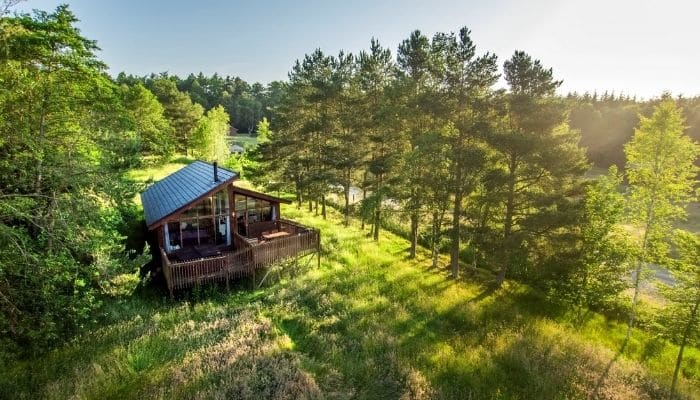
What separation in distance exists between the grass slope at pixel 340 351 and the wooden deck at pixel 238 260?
0.74 m

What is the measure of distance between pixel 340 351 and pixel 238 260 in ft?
21.2

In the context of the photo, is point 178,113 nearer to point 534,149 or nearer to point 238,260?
point 238,260

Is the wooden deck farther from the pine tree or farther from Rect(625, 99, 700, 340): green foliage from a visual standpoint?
Rect(625, 99, 700, 340): green foliage

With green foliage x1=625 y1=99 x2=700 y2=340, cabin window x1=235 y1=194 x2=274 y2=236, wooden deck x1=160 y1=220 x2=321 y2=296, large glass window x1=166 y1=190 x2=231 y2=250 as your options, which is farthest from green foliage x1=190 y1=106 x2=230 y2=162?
green foliage x1=625 y1=99 x2=700 y2=340

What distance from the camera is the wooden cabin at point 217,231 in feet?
45.7

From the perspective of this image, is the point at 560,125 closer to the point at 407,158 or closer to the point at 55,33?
the point at 407,158

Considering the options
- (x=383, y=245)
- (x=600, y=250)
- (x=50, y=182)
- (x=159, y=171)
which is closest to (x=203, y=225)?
(x=50, y=182)

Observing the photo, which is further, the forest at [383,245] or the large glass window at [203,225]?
the large glass window at [203,225]

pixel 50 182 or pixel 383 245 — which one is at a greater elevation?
pixel 50 182

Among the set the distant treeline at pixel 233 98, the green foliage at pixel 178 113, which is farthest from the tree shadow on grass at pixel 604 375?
the distant treeline at pixel 233 98

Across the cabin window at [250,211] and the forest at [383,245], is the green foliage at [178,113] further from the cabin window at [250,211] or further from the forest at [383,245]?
the cabin window at [250,211]

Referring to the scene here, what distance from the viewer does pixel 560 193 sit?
17.6 meters

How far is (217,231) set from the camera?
17062 mm

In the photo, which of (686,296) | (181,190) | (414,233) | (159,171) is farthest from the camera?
(159,171)
